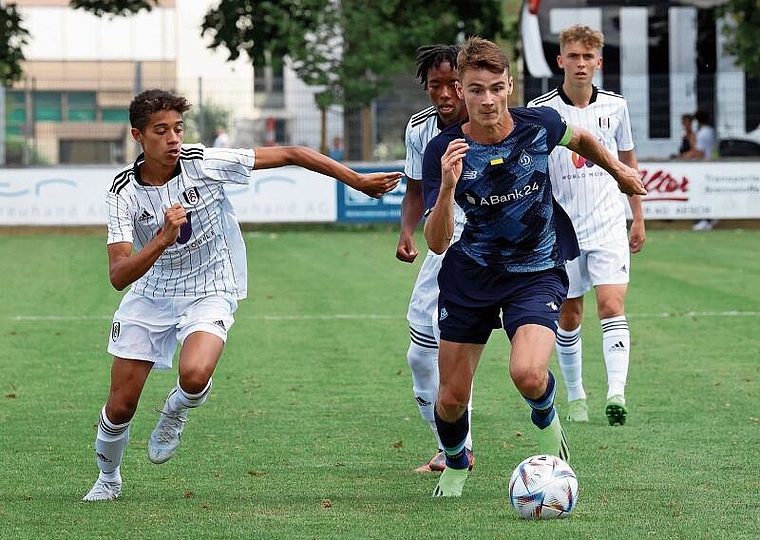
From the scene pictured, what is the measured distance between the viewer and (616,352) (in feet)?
28.1

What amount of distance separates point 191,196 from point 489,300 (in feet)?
4.77

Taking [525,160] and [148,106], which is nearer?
[525,160]

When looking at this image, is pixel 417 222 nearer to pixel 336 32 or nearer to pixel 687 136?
pixel 687 136

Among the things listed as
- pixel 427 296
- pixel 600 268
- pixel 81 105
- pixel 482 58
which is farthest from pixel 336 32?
pixel 482 58

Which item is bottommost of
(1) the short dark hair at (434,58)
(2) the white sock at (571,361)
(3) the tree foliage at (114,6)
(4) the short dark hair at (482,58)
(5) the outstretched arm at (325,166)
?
(2) the white sock at (571,361)

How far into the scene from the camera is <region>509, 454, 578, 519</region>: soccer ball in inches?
233

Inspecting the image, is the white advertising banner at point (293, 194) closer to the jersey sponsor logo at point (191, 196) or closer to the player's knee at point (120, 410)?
the jersey sponsor logo at point (191, 196)

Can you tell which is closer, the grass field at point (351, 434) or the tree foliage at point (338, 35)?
the grass field at point (351, 434)

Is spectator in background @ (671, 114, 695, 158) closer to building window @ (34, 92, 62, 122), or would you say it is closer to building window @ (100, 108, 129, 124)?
building window @ (100, 108, 129, 124)

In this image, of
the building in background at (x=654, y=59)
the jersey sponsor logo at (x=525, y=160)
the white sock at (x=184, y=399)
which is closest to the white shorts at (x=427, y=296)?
the jersey sponsor logo at (x=525, y=160)

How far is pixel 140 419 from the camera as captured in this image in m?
8.83

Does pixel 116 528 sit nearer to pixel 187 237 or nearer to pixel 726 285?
pixel 187 237

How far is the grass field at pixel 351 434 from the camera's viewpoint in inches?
236

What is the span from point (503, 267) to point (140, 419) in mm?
3327
